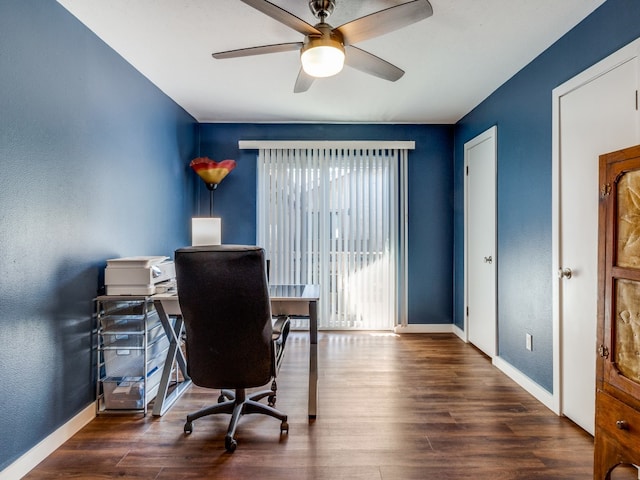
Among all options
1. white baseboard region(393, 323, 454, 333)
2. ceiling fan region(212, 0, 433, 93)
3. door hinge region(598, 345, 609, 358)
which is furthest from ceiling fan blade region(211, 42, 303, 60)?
white baseboard region(393, 323, 454, 333)

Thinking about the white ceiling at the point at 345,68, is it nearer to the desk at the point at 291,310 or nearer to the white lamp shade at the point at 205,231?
the white lamp shade at the point at 205,231

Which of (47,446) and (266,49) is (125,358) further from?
(266,49)

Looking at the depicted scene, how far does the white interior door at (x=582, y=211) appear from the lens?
1915mm

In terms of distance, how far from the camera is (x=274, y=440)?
2.05 metres

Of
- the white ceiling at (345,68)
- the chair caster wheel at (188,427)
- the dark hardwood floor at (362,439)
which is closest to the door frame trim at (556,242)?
the dark hardwood floor at (362,439)

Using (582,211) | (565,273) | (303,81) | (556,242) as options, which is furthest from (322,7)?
(565,273)

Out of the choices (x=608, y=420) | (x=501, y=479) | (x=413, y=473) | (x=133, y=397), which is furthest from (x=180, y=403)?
(x=608, y=420)

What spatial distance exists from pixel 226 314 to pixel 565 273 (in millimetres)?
2098

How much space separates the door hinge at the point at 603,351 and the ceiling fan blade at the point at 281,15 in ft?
6.29

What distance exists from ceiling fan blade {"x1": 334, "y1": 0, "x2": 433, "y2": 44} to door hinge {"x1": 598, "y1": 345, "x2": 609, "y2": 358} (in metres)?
1.63

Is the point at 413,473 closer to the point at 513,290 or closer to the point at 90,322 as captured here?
the point at 513,290

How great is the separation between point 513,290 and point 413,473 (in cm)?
182

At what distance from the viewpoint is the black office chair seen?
5.83 feet

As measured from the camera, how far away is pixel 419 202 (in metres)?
4.31
